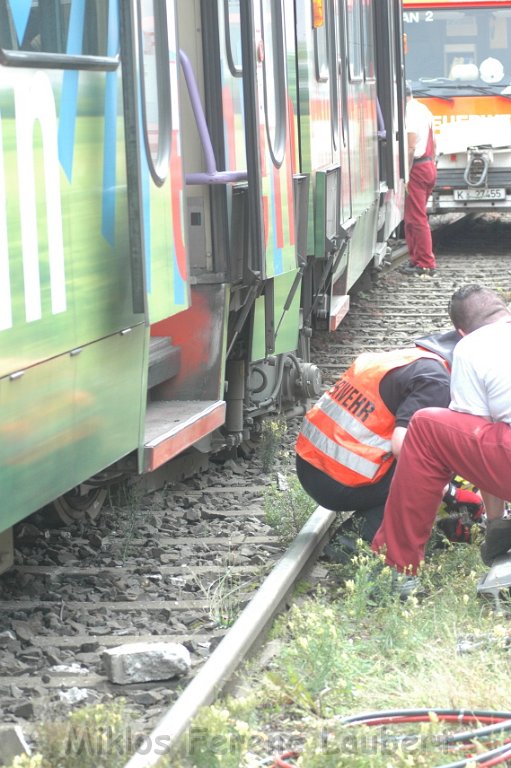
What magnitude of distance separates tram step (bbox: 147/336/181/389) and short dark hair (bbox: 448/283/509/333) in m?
1.38

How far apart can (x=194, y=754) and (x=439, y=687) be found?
0.86m

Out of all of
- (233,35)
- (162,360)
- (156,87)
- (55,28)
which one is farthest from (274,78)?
(55,28)

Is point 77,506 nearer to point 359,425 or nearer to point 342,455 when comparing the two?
point 342,455

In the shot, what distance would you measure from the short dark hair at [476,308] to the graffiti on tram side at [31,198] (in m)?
1.83

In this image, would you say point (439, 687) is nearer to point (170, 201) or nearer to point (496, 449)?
point (496, 449)

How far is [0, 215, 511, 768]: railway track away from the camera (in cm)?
434

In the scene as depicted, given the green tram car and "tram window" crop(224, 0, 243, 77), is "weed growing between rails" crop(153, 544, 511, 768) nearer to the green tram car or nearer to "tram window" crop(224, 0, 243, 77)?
the green tram car

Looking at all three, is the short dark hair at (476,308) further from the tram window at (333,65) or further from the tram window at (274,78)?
the tram window at (333,65)

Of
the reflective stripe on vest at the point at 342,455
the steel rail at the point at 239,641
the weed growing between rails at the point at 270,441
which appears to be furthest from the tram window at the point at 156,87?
the weed growing between rails at the point at 270,441

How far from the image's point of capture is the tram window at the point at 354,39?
10.3 m

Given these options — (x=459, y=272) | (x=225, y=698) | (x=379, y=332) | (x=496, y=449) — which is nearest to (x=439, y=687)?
(x=225, y=698)

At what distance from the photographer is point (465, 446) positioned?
16.6 ft

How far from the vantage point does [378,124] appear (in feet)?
39.9

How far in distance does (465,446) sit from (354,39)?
629 cm
